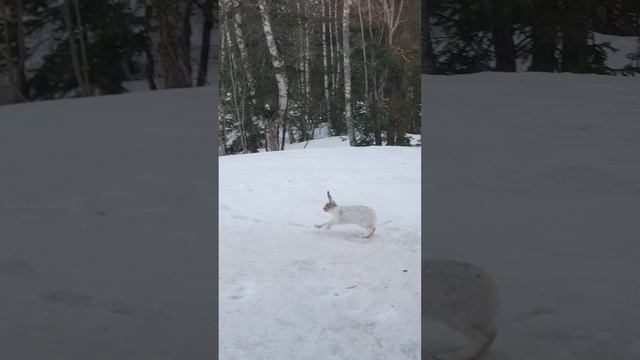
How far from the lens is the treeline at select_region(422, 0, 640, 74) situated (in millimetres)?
1737

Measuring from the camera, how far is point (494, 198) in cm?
192

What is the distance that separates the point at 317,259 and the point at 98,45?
→ 3132 millimetres

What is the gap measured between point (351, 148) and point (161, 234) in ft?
21.4

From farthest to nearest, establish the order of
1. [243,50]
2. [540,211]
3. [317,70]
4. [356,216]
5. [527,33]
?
[317,70], [243,50], [356,216], [540,211], [527,33]

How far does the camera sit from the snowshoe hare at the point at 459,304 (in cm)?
191

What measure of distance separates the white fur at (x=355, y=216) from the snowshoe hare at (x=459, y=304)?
10.7 feet

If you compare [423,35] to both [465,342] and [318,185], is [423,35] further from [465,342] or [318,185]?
[318,185]

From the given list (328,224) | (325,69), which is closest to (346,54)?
(325,69)

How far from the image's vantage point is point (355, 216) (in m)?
5.25

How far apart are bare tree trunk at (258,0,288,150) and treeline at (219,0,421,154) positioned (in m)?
0.01

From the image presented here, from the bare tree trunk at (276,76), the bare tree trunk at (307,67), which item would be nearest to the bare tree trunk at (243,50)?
the bare tree trunk at (276,76)

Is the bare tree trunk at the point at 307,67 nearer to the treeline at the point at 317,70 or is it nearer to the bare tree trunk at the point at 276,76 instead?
the treeline at the point at 317,70

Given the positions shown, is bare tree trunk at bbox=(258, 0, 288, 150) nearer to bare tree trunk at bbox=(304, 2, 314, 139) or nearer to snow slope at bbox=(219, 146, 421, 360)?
Answer: bare tree trunk at bbox=(304, 2, 314, 139)

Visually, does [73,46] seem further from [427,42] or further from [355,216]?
[355,216]
